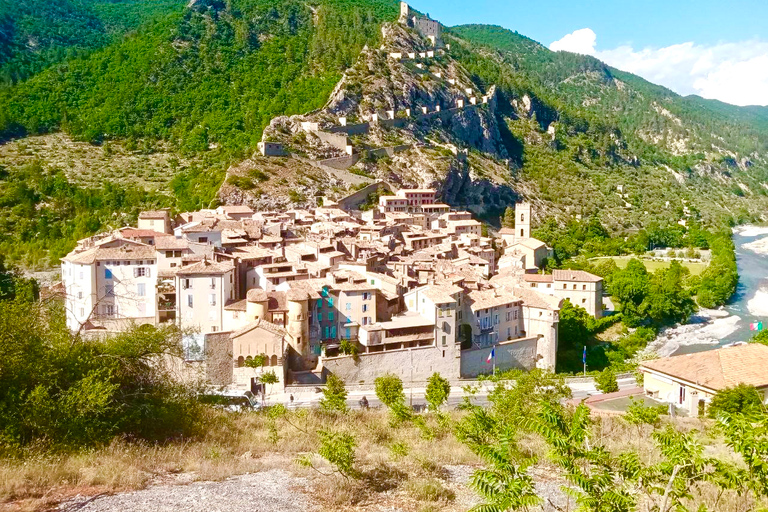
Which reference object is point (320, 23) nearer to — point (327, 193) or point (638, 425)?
point (327, 193)

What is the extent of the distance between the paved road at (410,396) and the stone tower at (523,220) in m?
31.6

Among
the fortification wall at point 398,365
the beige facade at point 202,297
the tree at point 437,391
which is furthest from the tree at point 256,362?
the tree at point 437,391

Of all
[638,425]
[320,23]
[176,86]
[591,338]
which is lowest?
[591,338]

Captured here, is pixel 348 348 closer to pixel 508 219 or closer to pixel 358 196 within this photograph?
pixel 358 196

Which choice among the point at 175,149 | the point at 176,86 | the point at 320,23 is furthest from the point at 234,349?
the point at 320,23

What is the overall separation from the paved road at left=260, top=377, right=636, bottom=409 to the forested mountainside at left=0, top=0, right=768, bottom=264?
27.4 metres

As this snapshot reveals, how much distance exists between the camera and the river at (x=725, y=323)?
38.2 metres

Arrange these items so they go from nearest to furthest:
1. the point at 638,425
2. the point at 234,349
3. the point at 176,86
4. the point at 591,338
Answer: the point at 638,425 → the point at 234,349 → the point at 591,338 → the point at 176,86

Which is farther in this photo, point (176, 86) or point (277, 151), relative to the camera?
point (176, 86)

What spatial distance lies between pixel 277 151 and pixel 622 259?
1316 inches

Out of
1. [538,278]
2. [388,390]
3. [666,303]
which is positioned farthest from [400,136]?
[388,390]

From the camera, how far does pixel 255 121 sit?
260ft

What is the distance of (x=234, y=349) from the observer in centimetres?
2420

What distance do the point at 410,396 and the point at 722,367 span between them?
10.6 metres
